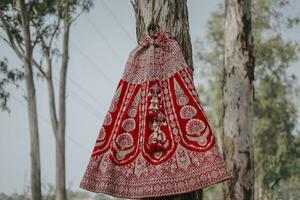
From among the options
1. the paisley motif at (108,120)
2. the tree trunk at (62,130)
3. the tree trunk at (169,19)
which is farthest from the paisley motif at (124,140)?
the tree trunk at (62,130)

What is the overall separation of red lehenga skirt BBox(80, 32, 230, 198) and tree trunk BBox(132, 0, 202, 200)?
0.09 m

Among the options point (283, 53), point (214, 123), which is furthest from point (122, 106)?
point (214, 123)

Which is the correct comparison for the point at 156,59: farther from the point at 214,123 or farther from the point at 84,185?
the point at 214,123

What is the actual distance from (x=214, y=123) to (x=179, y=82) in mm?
21784

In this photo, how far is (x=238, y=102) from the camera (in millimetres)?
6445

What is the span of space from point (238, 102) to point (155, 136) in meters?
4.00

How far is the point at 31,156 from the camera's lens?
1362cm

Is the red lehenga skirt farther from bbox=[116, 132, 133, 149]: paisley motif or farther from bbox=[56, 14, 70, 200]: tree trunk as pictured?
bbox=[56, 14, 70, 200]: tree trunk

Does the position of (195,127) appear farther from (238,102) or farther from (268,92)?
(268,92)

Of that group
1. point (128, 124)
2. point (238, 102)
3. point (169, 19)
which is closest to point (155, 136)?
point (128, 124)

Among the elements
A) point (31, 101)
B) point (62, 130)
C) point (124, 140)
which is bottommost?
point (124, 140)

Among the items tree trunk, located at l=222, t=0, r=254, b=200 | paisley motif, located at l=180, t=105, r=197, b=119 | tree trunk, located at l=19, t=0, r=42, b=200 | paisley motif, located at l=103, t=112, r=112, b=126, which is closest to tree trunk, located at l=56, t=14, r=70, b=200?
tree trunk, located at l=19, t=0, r=42, b=200

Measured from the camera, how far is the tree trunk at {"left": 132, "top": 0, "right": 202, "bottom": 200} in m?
2.93

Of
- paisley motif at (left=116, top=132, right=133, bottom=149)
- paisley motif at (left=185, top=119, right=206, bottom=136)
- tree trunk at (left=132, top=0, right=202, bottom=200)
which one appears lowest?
paisley motif at (left=116, top=132, right=133, bottom=149)
